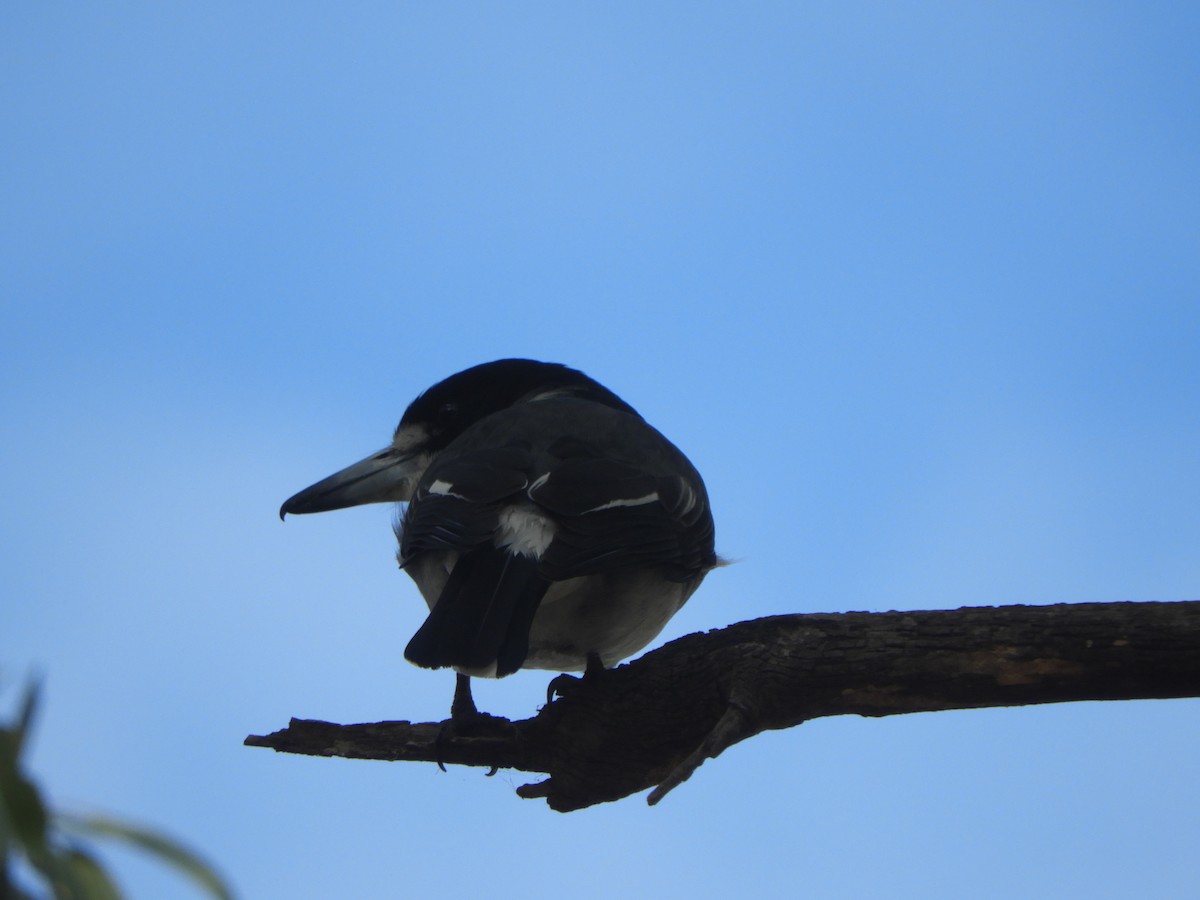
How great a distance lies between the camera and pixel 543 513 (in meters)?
4.18

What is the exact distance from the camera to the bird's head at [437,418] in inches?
226

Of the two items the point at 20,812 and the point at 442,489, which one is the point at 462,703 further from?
the point at 20,812

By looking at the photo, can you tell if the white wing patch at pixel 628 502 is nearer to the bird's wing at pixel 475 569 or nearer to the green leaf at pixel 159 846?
the bird's wing at pixel 475 569

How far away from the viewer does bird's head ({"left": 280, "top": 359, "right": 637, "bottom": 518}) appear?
5746mm

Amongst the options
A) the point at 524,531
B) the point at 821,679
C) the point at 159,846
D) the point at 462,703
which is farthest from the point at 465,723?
the point at 159,846

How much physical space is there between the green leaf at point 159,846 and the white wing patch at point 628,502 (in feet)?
8.53

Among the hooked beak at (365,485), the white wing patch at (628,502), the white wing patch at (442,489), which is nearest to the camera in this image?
the white wing patch at (628,502)

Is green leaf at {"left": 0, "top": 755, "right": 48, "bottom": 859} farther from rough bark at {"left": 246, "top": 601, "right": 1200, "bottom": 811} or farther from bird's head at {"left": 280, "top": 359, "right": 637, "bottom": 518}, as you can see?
bird's head at {"left": 280, "top": 359, "right": 637, "bottom": 518}

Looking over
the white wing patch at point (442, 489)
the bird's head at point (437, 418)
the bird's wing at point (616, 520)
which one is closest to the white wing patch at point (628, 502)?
the bird's wing at point (616, 520)

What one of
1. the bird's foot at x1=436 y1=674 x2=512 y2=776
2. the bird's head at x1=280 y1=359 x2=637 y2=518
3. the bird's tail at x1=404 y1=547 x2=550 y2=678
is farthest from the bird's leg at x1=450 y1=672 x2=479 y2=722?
the bird's head at x1=280 y1=359 x2=637 y2=518

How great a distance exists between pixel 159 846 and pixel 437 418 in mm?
4443

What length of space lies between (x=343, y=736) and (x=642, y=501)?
1201mm

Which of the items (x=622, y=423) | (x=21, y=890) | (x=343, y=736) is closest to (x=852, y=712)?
(x=343, y=736)

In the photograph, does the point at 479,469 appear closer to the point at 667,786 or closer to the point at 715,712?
the point at 715,712
